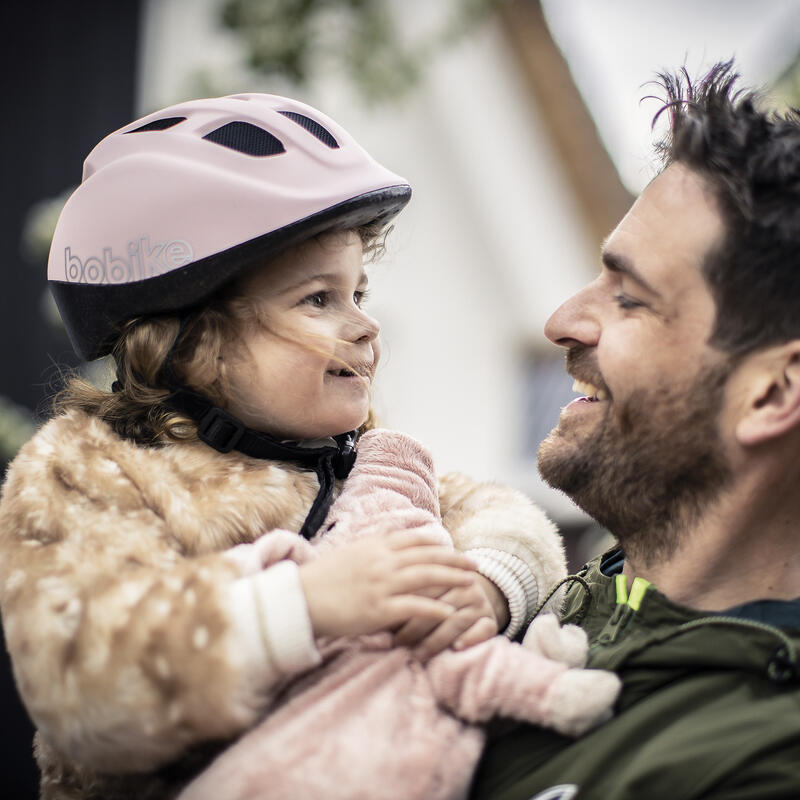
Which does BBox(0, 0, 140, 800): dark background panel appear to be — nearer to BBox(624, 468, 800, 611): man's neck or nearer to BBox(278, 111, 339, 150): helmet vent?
BBox(278, 111, 339, 150): helmet vent

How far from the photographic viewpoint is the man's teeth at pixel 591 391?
182 centimetres

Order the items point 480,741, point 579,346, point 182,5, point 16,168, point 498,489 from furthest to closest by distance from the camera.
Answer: point 182,5
point 16,168
point 498,489
point 579,346
point 480,741

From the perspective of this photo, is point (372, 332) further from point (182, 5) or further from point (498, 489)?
point (182, 5)

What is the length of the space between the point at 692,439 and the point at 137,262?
1.21 metres

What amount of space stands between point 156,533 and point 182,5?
236 inches

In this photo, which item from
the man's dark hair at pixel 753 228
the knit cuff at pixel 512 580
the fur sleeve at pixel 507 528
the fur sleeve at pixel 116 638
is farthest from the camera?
the fur sleeve at pixel 507 528

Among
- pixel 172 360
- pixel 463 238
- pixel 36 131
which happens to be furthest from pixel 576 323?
pixel 463 238

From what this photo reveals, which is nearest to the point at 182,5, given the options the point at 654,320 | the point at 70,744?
the point at 654,320

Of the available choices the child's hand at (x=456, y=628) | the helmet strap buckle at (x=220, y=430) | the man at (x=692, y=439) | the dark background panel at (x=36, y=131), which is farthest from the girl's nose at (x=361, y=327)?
the dark background panel at (x=36, y=131)

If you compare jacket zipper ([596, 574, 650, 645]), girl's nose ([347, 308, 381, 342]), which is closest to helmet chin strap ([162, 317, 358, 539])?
girl's nose ([347, 308, 381, 342])

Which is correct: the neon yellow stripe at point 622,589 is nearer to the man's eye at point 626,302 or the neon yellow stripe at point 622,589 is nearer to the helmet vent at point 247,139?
the man's eye at point 626,302

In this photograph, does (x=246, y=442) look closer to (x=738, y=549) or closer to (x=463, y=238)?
(x=738, y=549)

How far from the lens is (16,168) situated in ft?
19.1

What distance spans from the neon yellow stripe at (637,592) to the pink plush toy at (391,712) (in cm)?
16
